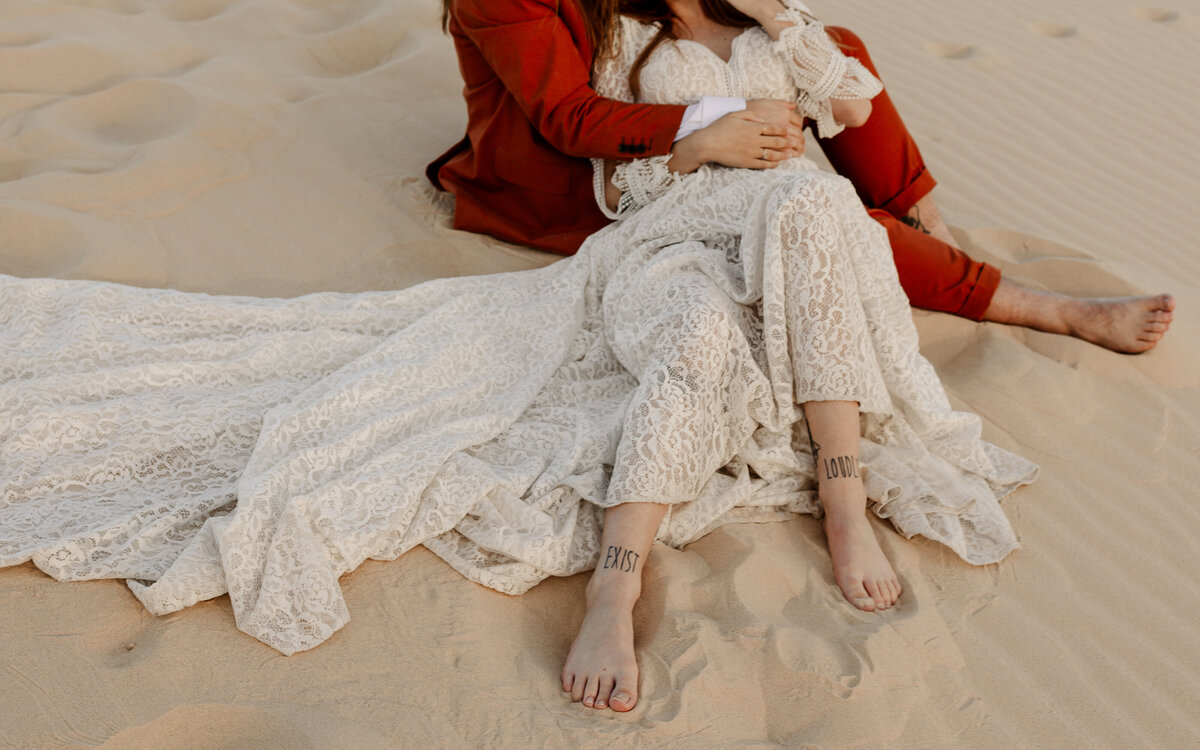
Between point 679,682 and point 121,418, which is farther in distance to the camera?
point 121,418

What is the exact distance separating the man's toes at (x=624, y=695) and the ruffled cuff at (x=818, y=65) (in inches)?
74.3

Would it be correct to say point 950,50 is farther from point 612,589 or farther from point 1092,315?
point 612,589

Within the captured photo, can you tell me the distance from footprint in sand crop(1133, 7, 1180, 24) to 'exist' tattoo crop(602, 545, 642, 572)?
5183mm

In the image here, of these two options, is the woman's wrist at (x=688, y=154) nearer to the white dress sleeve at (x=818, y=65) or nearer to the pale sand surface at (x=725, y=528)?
the white dress sleeve at (x=818, y=65)

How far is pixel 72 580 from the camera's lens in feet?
6.35

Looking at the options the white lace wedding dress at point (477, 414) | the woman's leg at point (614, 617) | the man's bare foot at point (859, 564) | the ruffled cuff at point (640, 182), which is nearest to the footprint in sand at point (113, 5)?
the white lace wedding dress at point (477, 414)

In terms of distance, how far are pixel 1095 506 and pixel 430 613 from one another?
1.76 meters

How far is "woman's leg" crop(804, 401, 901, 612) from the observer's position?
2.13 meters

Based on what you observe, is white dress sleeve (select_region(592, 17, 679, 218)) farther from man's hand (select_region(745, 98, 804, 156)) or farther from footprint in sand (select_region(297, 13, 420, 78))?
footprint in sand (select_region(297, 13, 420, 78))

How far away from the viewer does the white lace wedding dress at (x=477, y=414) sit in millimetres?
2049

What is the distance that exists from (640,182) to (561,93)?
35cm

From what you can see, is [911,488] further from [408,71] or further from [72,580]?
[408,71]

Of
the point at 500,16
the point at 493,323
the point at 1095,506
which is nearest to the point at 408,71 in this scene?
the point at 500,16

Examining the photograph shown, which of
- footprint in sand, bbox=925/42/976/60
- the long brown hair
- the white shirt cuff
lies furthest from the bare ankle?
footprint in sand, bbox=925/42/976/60
